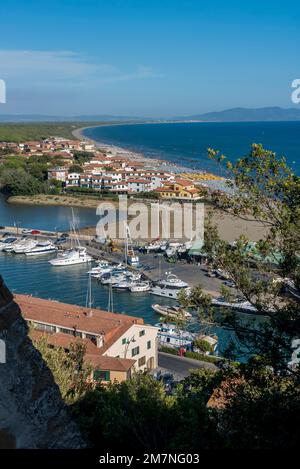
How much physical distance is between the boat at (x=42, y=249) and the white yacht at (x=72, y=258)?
117cm

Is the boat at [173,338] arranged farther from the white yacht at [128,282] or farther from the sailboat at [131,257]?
the sailboat at [131,257]

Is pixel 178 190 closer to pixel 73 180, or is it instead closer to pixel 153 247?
pixel 73 180

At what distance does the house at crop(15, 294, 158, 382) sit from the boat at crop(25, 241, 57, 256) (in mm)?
8842

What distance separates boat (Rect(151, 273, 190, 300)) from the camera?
15.7 metres

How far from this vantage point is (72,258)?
63.2ft

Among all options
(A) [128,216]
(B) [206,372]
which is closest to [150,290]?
(B) [206,372]

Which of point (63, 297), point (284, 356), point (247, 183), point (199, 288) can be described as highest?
point (247, 183)

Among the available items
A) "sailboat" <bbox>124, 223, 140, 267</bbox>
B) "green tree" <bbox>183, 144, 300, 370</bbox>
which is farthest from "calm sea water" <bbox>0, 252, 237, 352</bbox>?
"green tree" <bbox>183, 144, 300, 370</bbox>

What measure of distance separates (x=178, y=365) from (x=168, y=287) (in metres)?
5.40

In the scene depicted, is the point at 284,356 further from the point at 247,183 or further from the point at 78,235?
the point at 78,235

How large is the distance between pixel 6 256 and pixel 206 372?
48.6 ft

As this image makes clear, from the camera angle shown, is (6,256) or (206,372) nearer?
(206,372)

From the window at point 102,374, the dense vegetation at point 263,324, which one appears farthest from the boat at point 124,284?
the dense vegetation at point 263,324

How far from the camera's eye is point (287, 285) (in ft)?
12.1
